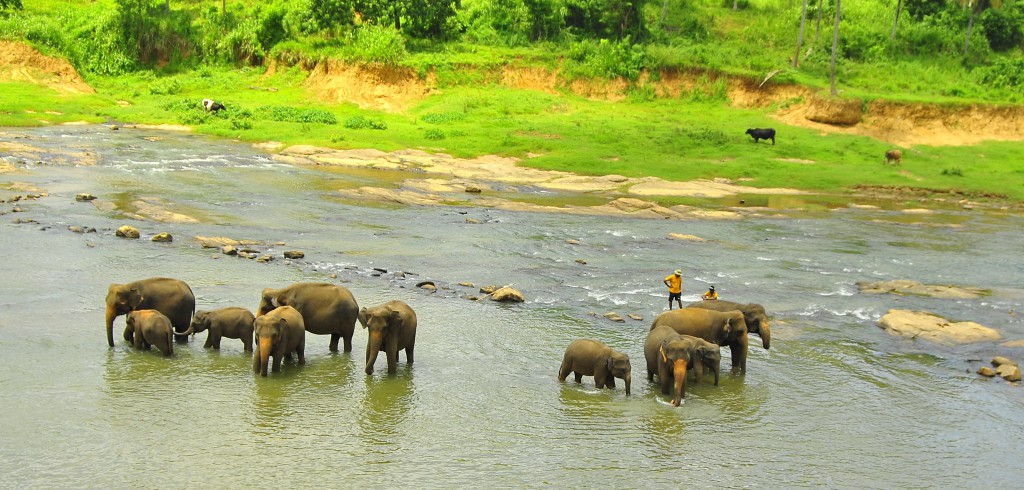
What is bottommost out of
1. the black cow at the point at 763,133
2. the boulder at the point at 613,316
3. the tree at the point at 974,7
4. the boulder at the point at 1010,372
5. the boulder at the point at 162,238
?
the boulder at the point at 613,316

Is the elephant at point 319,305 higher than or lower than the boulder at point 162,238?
higher

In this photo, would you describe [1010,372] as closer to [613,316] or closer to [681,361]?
[681,361]

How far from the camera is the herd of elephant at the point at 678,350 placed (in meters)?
14.3

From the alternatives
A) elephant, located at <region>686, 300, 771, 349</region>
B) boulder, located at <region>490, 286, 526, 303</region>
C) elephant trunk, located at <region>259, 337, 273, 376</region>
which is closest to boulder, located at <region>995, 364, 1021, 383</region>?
elephant, located at <region>686, 300, 771, 349</region>

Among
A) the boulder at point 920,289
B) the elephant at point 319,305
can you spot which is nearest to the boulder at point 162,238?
the elephant at point 319,305

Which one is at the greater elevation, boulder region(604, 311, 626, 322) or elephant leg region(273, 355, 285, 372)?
elephant leg region(273, 355, 285, 372)

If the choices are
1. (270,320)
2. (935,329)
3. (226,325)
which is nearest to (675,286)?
(935,329)

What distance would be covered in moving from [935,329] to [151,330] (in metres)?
14.2

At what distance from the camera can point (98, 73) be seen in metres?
57.4

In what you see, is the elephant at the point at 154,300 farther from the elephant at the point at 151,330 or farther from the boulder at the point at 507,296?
the boulder at the point at 507,296

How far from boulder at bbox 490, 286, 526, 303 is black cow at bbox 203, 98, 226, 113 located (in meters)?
32.1

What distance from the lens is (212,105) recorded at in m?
48.0

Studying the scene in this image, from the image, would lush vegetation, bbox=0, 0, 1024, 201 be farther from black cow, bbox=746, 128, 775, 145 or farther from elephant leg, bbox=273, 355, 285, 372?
elephant leg, bbox=273, 355, 285, 372

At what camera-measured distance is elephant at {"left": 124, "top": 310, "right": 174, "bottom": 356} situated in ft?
49.0
